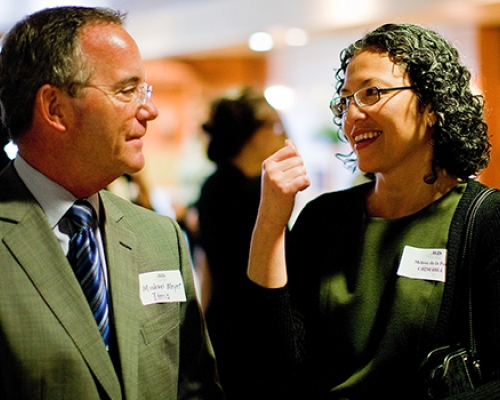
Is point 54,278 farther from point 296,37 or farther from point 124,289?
point 296,37

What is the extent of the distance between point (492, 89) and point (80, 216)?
1716mm

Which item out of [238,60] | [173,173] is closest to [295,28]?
[238,60]

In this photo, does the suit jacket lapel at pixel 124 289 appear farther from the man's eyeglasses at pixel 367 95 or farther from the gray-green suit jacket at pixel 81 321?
the man's eyeglasses at pixel 367 95

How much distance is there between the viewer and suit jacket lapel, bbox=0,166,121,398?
1.38 metres

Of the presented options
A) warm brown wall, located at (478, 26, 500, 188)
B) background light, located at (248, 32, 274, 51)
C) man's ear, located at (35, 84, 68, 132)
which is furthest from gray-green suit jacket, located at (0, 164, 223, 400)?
background light, located at (248, 32, 274, 51)

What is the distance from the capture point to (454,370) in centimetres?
144

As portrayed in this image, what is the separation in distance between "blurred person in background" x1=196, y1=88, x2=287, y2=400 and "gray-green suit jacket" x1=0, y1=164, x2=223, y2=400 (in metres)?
0.94

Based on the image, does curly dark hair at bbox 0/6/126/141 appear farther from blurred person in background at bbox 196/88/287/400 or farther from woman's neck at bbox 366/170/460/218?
blurred person in background at bbox 196/88/287/400

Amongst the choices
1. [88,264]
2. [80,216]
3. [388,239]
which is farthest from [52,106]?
[388,239]

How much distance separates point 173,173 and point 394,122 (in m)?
3.18

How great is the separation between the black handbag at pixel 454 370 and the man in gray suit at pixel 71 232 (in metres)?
0.71

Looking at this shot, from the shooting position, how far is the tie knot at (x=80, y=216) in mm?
1511

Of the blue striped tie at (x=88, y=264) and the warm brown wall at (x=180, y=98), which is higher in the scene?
the warm brown wall at (x=180, y=98)

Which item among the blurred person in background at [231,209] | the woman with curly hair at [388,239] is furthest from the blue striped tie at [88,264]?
the blurred person in background at [231,209]
